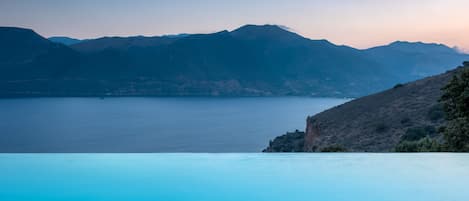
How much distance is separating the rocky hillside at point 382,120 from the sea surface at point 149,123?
22.8m

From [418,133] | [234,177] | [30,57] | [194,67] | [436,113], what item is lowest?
[418,133]

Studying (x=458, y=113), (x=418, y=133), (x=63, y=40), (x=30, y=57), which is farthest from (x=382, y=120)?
(x=63, y=40)

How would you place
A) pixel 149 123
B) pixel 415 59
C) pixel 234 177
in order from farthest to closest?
pixel 415 59 → pixel 149 123 → pixel 234 177

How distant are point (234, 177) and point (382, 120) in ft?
70.4

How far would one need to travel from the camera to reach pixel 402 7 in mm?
26172

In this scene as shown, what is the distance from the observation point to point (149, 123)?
69438 mm

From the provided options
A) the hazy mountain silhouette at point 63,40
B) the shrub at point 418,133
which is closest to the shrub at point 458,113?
the shrub at point 418,133

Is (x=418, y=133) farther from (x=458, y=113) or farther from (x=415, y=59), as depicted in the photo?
(x=415, y=59)

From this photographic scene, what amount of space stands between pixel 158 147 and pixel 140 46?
→ 6760cm

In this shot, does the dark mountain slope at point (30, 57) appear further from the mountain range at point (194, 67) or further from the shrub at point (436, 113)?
the shrub at point (436, 113)

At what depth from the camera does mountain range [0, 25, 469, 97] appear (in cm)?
9656

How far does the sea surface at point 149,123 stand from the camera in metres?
51.6

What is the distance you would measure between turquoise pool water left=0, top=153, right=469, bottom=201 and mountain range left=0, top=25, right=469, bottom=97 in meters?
94.8

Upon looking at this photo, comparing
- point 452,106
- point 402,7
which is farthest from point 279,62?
point 452,106
